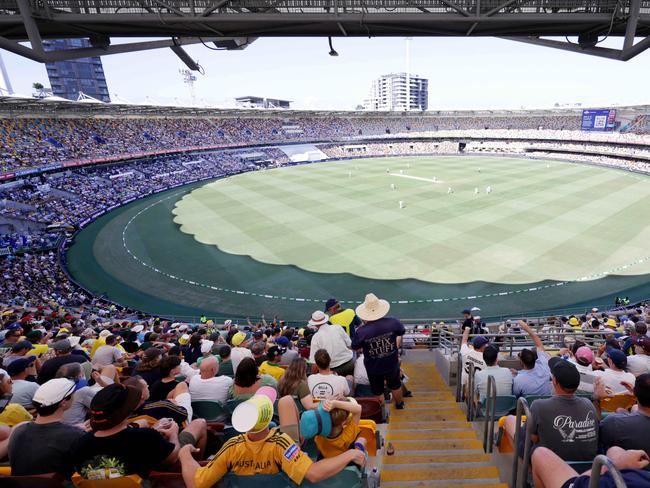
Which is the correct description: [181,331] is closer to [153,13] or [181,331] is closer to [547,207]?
[153,13]

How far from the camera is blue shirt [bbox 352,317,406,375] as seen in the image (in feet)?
18.0

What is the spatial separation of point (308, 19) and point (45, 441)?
233 inches

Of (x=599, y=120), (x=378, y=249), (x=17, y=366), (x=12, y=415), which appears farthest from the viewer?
(x=599, y=120)

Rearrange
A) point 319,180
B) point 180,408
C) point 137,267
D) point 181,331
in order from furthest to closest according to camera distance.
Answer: point 319,180, point 137,267, point 181,331, point 180,408

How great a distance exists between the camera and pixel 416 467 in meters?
4.56

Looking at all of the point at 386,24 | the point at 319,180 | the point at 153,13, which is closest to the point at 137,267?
the point at 153,13

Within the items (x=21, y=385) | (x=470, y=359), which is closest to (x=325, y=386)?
(x=470, y=359)

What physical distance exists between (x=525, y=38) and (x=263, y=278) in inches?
709

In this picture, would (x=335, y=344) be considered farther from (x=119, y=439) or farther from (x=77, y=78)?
(x=77, y=78)

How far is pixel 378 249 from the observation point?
2511cm

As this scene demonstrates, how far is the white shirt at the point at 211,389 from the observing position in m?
4.95

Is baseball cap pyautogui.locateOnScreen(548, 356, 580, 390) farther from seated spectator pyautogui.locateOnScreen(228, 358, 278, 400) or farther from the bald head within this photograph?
the bald head

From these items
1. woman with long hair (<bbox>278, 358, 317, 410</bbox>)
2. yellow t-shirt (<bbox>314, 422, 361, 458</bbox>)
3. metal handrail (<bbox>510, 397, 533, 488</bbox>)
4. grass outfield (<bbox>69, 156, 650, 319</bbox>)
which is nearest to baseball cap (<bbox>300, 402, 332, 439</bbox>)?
yellow t-shirt (<bbox>314, 422, 361, 458</bbox>)

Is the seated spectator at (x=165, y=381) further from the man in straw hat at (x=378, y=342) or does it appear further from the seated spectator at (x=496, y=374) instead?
the seated spectator at (x=496, y=374)
